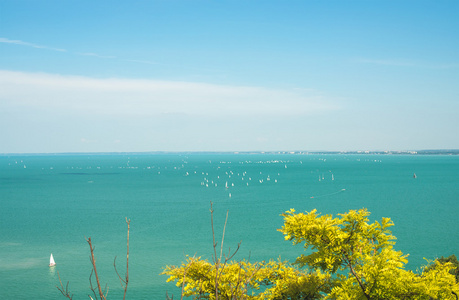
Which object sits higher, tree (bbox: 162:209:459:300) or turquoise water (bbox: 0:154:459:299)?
tree (bbox: 162:209:459:300)

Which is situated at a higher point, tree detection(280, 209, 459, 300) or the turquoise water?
tree detection(280, 209, 459, 300)

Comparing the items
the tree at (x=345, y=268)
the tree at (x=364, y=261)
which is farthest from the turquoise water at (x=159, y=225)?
the tree at (x=364, y=261)

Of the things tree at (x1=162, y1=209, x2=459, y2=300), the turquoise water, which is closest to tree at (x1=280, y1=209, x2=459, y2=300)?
tree at (x1=162, y1=209, x2=459, y2=300)

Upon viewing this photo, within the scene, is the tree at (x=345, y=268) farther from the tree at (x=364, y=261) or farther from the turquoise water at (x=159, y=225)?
the turquoise water at (x=159, y=225)

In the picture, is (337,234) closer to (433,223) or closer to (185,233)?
(185,233)

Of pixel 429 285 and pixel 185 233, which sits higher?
pixel 429 285

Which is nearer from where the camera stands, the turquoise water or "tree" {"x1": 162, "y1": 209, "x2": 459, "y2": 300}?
"tree" {"x1": 162, "y1": 209, "x2": 459, "y2": 300}

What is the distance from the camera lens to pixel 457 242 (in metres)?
43.2

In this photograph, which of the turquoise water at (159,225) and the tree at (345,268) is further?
the turquoise water at (159,225)

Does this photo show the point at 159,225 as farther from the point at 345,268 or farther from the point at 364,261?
the point at 364,261

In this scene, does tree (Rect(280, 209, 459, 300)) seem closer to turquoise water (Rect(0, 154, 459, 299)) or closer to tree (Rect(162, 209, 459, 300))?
tree (Rect(162, 209, 459, 300))

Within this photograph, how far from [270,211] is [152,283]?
114ft

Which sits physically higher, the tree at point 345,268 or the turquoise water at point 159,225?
the tree at point 345,268

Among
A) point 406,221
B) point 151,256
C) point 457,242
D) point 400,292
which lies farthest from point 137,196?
point 400,292
